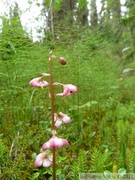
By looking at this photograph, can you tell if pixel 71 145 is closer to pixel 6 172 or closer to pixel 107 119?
pixel 6 172

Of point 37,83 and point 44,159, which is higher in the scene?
point 37,83

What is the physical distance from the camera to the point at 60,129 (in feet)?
6.88

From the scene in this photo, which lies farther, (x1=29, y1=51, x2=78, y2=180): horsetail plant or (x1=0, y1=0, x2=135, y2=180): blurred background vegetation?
(x1=0, y1=0, x2=135, y2=180): blurred background vegetation

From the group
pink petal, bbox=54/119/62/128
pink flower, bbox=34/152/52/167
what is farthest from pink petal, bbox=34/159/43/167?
pink petal, bbox=54/119/62/128

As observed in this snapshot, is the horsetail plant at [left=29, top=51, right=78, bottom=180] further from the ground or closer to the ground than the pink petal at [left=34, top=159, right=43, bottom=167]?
further from the ground

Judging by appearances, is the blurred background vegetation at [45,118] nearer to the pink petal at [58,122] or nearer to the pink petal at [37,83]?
the pink petal at [58,122]

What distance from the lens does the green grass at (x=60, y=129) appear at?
141cm

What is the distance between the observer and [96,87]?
114 inches

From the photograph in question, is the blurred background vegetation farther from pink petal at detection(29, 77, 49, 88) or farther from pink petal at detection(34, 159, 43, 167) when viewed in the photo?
pink petal at detection(29, 77, 49, 88)

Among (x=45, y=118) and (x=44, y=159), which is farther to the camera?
(x=45, y=118)

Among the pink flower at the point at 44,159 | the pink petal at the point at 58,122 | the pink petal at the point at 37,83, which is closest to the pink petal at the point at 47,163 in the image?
the pink flower at the point at 44,159

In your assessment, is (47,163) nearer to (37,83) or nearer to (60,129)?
(37,83)

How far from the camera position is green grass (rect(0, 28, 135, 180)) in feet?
4.62

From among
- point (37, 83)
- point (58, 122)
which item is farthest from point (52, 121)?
point (37, 83)
